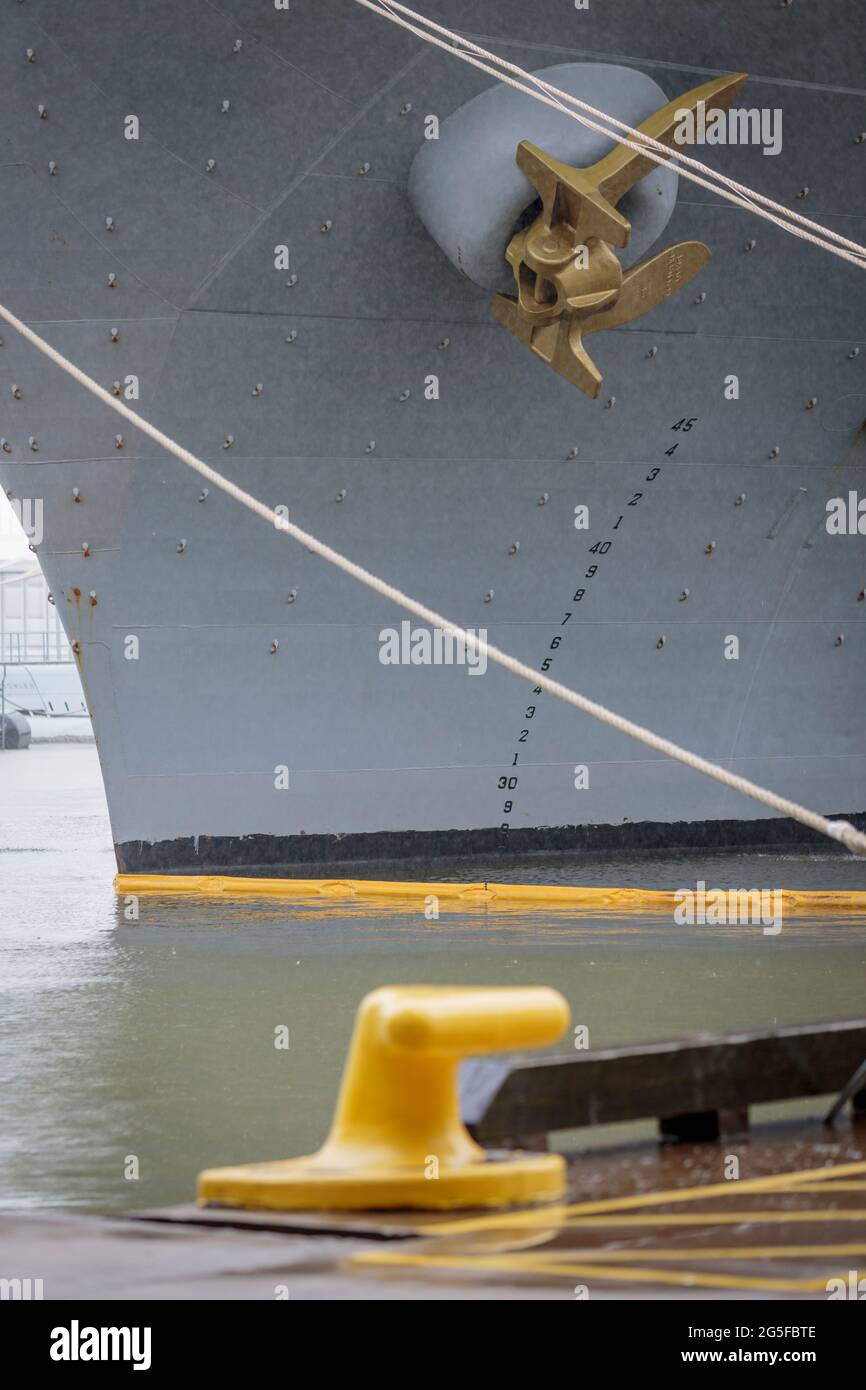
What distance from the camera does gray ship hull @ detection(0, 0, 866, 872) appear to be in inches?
419

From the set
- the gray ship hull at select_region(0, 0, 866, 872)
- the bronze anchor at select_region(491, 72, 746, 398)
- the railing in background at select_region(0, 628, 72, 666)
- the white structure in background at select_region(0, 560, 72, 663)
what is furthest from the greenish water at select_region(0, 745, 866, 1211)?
the white structure in background at select_region(0, 560, 72, 663)

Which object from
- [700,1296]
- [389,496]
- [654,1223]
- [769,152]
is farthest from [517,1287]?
[769,152]

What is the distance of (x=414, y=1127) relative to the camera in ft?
13.6

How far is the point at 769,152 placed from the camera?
11.7m

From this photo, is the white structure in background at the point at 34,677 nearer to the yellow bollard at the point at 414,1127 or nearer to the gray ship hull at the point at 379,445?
the gray ship hull at the point at 379,445

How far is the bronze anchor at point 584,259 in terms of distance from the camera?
Answer: 31.8ft

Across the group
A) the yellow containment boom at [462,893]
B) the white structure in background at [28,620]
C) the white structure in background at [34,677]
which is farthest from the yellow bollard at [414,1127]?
the white structure in background at [28,620]

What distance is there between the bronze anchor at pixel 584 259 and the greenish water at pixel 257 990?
10.4 ft

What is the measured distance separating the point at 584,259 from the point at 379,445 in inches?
82.6

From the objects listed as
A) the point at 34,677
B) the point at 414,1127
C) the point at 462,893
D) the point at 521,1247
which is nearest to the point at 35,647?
the point at 34,677

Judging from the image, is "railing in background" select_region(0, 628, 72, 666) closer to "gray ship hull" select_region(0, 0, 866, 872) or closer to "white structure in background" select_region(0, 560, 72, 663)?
"white structure in background" select_region(0, 560, 72, 663)

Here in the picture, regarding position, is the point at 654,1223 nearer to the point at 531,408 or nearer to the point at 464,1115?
the point at 464,1115

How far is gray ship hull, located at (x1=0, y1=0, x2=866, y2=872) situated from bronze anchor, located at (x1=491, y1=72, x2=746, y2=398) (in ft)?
3.43

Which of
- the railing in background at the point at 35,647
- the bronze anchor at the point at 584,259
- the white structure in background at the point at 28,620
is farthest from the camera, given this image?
the white structure in background at the point at 28,620
